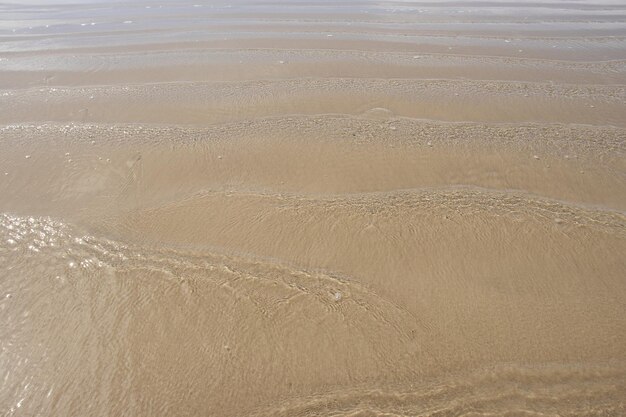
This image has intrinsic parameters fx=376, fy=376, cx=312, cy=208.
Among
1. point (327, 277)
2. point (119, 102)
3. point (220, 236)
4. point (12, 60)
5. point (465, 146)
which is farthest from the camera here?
point (12, 60)

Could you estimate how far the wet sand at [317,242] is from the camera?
488cm

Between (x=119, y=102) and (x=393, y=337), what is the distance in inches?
457

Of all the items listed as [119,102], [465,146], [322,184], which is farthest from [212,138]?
[465,146]

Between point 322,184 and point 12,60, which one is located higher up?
point 12,60

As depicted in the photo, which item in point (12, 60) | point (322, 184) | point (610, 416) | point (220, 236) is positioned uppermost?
point (12, 60)

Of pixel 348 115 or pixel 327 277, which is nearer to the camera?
pixel 327 277

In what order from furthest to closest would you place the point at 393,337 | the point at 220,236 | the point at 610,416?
the point at 220,236
the point at 393,337
the point at 610,416

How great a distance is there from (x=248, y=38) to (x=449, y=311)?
1696 cm

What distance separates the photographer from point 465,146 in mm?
9281

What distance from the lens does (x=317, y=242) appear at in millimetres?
6828

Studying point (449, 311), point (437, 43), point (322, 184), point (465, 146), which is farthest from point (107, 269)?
point (437, 43)

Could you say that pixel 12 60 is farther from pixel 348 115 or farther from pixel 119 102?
pixel 348 115

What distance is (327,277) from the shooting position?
6.17m

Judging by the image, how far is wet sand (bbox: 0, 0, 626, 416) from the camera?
488 cm
